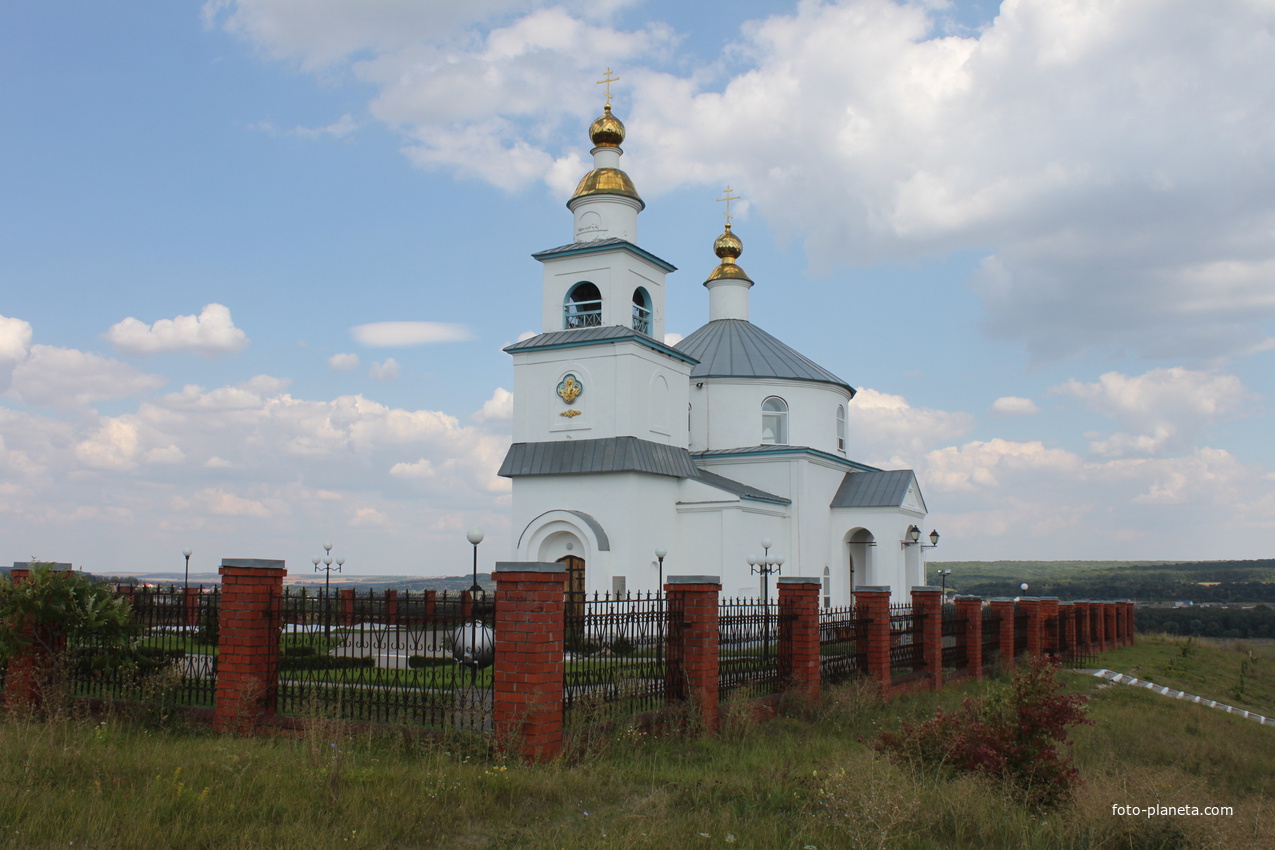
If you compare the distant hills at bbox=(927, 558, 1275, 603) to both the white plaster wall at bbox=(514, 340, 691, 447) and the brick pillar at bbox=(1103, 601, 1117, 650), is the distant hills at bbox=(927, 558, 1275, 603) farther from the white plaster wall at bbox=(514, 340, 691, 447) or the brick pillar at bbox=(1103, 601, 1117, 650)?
the white plaster wall at bbox=(514, 340, 691, 447)

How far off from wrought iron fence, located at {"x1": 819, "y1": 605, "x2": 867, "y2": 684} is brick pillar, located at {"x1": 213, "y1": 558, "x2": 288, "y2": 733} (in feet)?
22.1

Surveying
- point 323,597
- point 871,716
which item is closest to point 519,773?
point 323,597

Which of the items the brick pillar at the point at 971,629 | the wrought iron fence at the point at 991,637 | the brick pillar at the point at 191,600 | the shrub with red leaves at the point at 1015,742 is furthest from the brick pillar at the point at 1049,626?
the brick pillar at the point at 191,600

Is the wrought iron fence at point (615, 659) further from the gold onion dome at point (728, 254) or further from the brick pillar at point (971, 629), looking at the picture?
the gold onion dome at point (728, 254)

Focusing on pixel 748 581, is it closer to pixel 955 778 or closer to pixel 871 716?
pixel 871 716

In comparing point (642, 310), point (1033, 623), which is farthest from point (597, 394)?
point (1033, 623)

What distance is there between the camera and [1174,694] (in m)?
19.5

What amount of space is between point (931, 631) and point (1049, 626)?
9.35 metres

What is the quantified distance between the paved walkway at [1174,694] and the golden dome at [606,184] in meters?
16.5

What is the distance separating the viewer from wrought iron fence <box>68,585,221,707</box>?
998cm

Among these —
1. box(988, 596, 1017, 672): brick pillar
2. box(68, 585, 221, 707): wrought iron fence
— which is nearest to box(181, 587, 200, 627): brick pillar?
box(68, 585, 221, 707): wrought iron fence

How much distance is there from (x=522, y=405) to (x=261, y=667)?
16.3 meters

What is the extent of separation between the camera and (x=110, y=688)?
10555 millimetres

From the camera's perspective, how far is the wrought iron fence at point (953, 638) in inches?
684
